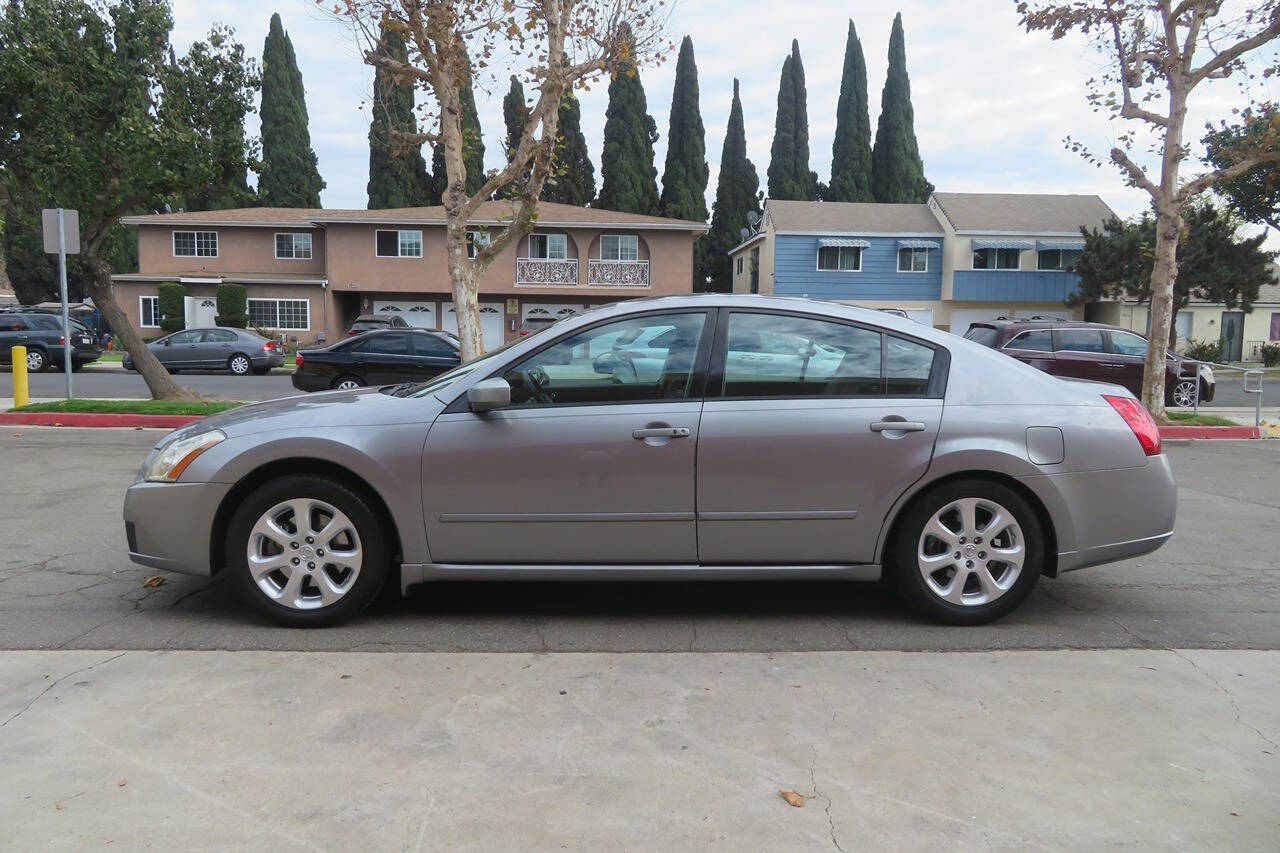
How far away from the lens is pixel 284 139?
4750cm

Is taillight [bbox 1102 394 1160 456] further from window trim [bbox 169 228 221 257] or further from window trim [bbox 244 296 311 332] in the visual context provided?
window trim [bbox 169 228 221 257]

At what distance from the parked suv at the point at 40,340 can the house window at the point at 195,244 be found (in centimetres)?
1282

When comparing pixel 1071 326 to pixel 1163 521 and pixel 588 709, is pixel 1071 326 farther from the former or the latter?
pixel 588 709

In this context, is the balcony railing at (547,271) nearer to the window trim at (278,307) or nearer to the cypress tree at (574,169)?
the window trim at (278,307)

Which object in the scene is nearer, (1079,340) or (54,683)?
(54,683)

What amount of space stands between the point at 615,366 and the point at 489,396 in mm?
631

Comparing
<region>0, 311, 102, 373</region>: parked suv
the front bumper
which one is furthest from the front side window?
<region>0, 311, 102, 373</region>: parked suv

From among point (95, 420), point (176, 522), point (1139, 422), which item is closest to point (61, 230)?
point (95, 420)

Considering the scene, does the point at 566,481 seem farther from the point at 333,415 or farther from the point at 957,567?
the point at 957,567

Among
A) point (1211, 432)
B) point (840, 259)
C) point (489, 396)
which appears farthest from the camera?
point (840, 259)

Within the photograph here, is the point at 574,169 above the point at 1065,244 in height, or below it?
above

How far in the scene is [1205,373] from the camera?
59.5 feet

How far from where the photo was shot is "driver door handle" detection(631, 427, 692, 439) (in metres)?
4.45

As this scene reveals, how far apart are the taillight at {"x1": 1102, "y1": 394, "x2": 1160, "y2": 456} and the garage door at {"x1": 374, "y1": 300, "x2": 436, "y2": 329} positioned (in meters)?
35.0
